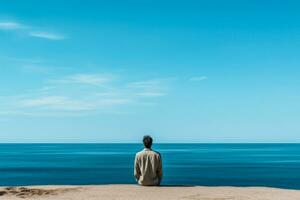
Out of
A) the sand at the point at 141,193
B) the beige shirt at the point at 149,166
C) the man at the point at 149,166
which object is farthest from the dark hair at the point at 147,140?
the sand at the point at 141,193

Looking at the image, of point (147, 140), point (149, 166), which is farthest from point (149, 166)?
point (147, 140)

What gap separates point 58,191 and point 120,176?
52009mm

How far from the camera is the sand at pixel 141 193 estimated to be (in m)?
12.7

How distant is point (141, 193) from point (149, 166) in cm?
180

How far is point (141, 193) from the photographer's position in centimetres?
1330

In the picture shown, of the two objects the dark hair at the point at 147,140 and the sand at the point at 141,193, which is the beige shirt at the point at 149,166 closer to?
the dark hair at the point at 147,140

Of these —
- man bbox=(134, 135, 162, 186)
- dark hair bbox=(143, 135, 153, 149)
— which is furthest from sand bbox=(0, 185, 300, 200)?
dark hair bbox=(143, 135, 153, 149)

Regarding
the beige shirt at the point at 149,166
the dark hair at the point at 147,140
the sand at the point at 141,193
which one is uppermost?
the dark hair at the point at 147,140

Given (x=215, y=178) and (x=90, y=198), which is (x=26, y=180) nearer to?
(x=215, y=178)

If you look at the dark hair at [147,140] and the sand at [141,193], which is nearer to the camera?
the sand at [141,193]

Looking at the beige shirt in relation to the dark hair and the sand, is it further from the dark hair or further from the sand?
the sand

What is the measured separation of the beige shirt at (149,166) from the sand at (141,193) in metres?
0.57

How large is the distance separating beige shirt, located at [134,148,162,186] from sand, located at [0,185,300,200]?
1.88ft

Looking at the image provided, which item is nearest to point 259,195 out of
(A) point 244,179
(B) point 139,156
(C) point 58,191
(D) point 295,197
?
(D) point 295,197
